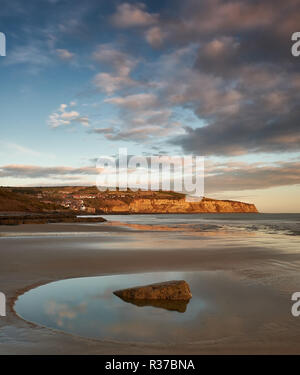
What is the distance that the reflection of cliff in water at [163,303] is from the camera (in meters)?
7.09

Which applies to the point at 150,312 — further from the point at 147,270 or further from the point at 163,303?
the point at 147,270

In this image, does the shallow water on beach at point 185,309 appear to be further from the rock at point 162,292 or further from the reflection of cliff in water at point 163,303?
the rock at point 162,292

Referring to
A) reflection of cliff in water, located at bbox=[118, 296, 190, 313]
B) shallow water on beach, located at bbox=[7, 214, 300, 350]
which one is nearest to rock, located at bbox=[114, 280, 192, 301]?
reflection of cliff in water, located at bbox=[118, 296, 190, 313]

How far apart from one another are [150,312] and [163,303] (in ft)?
2.22

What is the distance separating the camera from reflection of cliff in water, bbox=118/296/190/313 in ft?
23.3

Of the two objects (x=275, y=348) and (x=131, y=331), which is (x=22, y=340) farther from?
(x=275, y=348)

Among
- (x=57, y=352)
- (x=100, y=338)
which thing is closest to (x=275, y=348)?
(x=100, y=338)

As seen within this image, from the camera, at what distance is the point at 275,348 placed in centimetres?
503

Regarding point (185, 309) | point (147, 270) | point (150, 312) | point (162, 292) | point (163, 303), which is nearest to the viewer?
point (150, 312)

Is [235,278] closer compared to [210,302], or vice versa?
[210,302]

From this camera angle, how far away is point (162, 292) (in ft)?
25.3

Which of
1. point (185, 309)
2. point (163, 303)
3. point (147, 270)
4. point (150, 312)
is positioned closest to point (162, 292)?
point (163, 303)

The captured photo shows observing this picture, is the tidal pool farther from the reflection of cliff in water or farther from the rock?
the rock
